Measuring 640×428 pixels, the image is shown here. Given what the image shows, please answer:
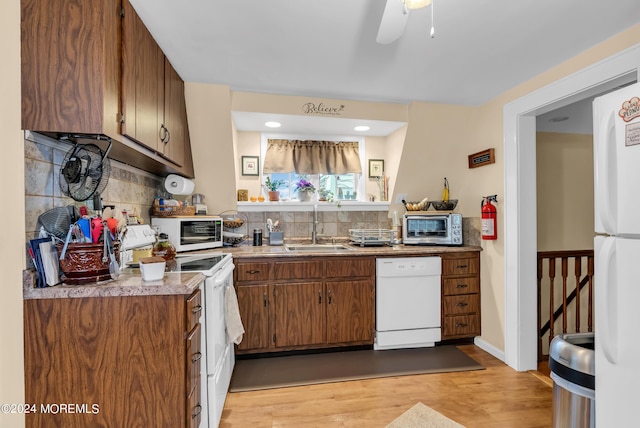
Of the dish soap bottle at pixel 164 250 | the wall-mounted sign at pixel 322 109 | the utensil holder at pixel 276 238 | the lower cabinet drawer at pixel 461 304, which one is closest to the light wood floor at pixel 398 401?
the lower cabinet drawer at pixel 461 304

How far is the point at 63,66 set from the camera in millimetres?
1317

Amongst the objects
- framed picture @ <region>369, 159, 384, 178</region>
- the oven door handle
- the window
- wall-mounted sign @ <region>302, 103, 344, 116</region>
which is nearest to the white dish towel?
the oven door handle

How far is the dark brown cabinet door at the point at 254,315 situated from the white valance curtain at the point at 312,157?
4.57 feet

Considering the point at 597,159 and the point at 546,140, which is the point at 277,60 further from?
the point at 546,140

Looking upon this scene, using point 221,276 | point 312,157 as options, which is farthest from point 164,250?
point 312,157

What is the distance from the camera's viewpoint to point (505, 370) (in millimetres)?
2531

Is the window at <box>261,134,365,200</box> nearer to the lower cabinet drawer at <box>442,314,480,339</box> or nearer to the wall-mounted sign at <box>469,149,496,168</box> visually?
the wall-mounted sign at <box>469,149,496,168</box>

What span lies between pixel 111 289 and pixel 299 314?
5.35ft

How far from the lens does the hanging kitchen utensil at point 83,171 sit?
1506mm

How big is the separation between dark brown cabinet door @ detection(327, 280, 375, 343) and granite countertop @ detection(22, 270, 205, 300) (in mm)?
1548

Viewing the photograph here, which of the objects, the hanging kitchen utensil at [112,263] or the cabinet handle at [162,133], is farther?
the cabinet handle at [162,133]

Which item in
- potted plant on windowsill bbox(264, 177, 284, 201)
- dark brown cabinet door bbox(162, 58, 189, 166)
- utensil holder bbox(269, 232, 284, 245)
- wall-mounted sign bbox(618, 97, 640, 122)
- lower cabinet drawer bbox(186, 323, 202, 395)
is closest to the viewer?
wall-mounted sign bbox(618, 97, 640, 122)

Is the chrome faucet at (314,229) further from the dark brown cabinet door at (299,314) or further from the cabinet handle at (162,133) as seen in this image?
the cabinet handle at (162,133)

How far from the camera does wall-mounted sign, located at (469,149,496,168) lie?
9.28 ft
